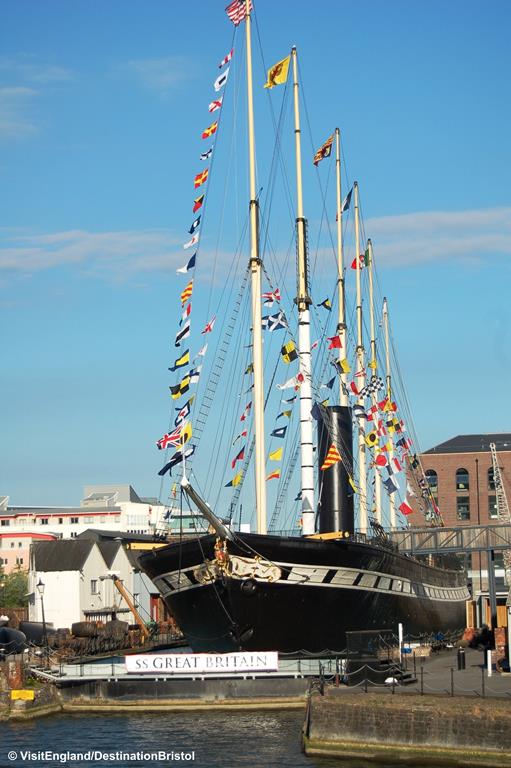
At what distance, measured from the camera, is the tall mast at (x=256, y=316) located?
46.2 metres

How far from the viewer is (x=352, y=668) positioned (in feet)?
127

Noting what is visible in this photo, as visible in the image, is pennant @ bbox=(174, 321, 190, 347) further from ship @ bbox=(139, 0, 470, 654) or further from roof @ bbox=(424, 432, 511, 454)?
roof @ bbox=(424, 432, 511, 454)

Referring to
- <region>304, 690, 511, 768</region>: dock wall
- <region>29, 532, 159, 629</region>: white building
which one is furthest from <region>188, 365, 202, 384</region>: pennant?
<region>29, 532, 159, 629</region>: white building

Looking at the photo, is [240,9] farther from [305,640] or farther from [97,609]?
[97,609]

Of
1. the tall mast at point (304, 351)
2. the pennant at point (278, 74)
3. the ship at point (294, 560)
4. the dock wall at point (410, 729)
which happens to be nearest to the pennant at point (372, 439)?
the ship at point (294, 560)

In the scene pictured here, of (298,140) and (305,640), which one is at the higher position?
(298,140)

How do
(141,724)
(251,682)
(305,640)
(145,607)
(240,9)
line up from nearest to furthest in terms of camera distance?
1. (141,724)
2. (251,682)
3. (305,640)
4. (240,9)
5. (145,607)

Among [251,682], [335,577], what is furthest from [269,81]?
[251,682]

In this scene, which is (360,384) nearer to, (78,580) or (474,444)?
(78,580)

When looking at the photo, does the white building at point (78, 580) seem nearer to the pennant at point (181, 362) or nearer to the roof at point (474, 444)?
the pennant at point (181, 362)

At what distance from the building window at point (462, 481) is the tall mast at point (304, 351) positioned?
73.9 metres

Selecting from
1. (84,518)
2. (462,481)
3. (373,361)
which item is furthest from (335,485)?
(84,518)

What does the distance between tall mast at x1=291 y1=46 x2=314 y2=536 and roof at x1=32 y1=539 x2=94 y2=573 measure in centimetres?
2895

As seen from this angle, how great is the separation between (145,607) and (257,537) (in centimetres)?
4273
